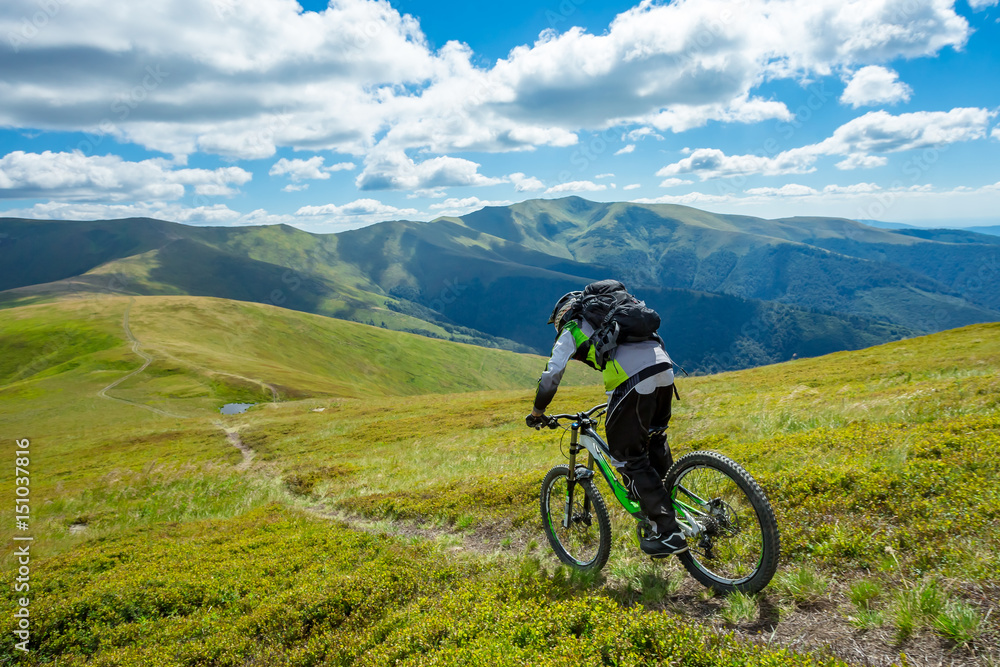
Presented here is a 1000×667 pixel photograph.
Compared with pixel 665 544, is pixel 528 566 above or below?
below

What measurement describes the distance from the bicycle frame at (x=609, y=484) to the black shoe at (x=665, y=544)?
10.3 inches

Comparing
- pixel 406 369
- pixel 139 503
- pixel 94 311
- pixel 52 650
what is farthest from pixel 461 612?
pixel 94 311

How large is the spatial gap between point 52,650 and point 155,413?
278ft

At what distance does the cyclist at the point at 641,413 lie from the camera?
616cm

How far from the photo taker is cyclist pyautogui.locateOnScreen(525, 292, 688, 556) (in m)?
6.16

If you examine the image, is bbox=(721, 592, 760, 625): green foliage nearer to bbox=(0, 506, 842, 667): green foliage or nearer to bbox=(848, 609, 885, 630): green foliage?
bbox=(0, 506, 842, 667): green foliage

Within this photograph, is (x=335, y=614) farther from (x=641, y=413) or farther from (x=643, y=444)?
(x=641, y=413)

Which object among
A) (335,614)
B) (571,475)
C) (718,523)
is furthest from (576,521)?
(335,614)

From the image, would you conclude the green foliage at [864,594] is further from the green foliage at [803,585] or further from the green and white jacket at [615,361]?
the green and white jacket at [615,361]

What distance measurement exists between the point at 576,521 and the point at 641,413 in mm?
2588

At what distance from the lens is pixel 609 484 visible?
23.1 ft

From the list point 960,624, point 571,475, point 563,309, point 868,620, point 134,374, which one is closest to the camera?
point 960,624

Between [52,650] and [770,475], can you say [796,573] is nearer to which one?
[770,475]

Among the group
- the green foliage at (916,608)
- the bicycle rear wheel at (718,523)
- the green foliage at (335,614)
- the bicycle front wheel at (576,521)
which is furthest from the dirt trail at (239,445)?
the green foliage at (916,608)
